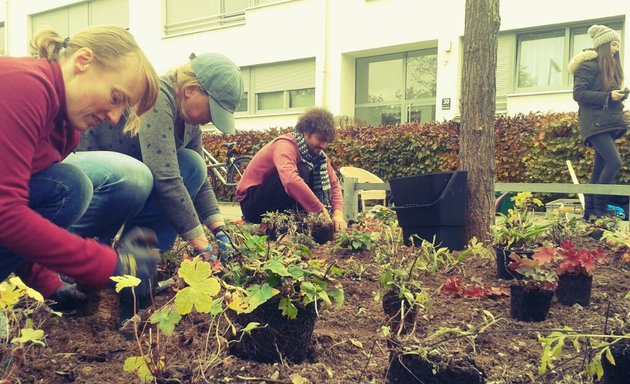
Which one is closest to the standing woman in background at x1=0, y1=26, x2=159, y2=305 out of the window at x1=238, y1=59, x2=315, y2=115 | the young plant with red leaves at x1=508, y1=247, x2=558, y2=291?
the young plant with red leaves at x1=508, y1=247, x2=558, y2=291

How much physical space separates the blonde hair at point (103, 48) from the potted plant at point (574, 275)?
1838mm

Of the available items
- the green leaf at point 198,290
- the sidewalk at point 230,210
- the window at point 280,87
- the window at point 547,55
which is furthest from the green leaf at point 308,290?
the window at point 280,87

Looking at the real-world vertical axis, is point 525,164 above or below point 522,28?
below

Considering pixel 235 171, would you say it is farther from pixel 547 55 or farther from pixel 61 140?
pixel 61 140

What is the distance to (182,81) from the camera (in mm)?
2885

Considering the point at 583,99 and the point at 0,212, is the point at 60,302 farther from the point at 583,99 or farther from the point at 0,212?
the point at 583,99

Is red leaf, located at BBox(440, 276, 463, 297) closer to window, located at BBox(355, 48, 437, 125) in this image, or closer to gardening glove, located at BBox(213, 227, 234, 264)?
gardening glove, located at BBox(213, 227, 234, 264)

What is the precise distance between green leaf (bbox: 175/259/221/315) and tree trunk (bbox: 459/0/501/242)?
2.83 meters

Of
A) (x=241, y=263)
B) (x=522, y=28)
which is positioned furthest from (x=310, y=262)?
(x=522, y=28)

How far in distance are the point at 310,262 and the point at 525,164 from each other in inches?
307

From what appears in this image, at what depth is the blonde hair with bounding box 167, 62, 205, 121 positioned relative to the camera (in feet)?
9.43

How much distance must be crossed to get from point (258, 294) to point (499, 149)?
8326 millimetres

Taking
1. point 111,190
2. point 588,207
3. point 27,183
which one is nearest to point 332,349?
point 27,183

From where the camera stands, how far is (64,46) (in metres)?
1.90
